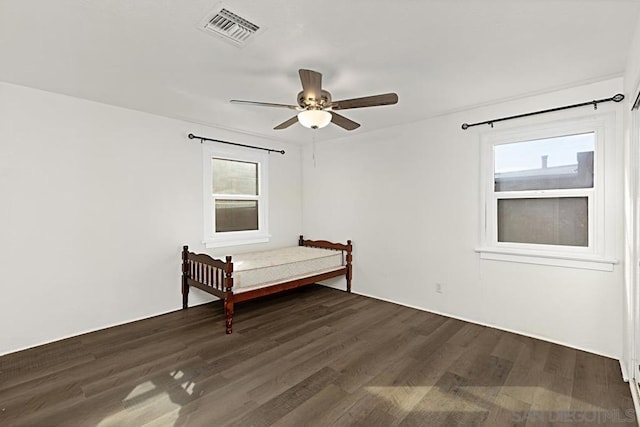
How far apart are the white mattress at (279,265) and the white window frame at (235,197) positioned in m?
0.27

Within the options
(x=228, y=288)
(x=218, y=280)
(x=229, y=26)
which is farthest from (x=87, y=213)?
(x=229, y=26)

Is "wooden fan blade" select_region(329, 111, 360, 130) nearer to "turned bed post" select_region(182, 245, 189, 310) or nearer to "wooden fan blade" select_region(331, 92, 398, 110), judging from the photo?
"wooden fan blade" select_region(331, 92, 398, 110)

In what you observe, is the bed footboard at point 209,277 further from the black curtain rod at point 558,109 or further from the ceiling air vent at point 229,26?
the black curtain rod at point 558,109

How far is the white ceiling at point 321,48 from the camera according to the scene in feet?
5.84

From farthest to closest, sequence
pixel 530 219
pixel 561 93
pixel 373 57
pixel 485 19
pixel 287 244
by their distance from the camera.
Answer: pixel 287 244 → pixel 530 219 → pixel 561 93 → pixel 373 57 → pixel 485 19

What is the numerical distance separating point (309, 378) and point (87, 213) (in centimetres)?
278

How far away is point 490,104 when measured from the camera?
130 inches

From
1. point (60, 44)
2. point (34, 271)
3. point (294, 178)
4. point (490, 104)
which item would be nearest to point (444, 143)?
point (490, 104)

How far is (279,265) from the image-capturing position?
12.4 ft

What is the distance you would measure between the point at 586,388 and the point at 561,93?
2.48 meters

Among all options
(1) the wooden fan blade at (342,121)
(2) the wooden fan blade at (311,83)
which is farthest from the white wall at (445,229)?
(2) the wooden fan blade at (311,83)

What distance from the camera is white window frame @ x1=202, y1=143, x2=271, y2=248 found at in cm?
415

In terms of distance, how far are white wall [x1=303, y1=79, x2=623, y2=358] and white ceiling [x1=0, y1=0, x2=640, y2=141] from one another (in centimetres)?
65

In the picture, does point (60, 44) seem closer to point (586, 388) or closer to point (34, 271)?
point (34, 271)
